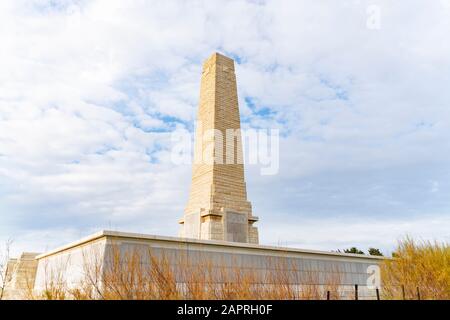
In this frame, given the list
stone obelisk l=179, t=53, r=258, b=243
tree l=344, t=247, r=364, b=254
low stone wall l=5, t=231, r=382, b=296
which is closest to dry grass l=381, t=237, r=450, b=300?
low stone wall l=5, t=231, r=382, b=296

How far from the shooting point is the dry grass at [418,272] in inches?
339

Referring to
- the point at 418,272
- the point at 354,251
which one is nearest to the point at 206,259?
the point at 418,272

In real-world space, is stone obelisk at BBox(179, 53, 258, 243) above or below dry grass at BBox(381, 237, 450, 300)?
above

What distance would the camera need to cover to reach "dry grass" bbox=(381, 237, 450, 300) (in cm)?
861

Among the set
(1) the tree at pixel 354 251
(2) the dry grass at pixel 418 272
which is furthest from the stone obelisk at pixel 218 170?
(1) the tree at pixel 354 251

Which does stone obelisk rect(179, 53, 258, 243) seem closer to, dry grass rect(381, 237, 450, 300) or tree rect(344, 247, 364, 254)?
dry grass rect(381, 237, 450, 300)

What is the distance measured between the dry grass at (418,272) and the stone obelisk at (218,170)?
6261 mm

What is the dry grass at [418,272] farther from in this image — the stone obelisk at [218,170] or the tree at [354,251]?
the tree at [354,251]

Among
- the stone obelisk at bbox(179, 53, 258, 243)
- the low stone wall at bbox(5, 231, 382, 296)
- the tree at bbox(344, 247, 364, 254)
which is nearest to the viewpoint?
the low stone wall at bbox(5, 231, 382, 296)

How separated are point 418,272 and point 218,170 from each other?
27.4 ft

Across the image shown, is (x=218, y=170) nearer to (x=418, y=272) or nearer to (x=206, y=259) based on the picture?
(x=206, y=259)

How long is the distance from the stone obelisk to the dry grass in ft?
20.5
